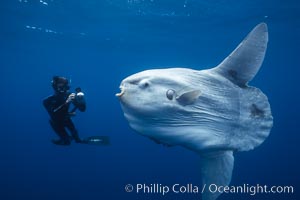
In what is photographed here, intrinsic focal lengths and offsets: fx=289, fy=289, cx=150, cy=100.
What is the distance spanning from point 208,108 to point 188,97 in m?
0.51

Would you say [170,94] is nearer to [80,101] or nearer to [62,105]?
[80,101]

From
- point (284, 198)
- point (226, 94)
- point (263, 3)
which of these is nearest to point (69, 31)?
point (263, 3)

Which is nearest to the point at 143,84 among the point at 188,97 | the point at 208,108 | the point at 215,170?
the point at 188,97

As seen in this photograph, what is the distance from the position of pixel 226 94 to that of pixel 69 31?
67.2ft

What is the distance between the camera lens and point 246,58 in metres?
3.92

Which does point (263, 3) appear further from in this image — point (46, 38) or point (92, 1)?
point (46, 38)

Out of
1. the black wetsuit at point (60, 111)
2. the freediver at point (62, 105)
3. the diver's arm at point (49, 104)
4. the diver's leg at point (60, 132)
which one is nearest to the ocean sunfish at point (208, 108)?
the freediver at point (62, 105)

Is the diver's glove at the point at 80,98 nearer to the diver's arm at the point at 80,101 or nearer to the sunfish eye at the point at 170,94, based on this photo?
the diver's arm at the point at 80,101

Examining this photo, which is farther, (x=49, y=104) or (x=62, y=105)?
(x=49, y=104)

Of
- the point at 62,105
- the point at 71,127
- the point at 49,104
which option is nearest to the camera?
the point at 62,105

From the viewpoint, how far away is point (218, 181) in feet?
13.2

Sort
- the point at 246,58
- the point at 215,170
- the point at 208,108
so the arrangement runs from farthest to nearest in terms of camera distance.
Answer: the point at 215,170, the point at 246,58, the point at 208,108

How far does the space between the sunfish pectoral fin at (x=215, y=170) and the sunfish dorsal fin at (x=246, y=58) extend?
1.03m

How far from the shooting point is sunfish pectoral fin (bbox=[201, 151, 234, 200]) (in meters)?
3.94
